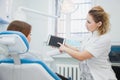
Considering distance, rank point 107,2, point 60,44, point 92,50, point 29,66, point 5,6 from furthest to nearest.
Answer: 1. point 107,2
2. point 5,6
3. point 60,44
4. point 92,50
5. point 29,66

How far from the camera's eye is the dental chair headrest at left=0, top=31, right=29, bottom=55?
1.18 metres

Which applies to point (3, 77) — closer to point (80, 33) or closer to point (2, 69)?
point (2, 69)

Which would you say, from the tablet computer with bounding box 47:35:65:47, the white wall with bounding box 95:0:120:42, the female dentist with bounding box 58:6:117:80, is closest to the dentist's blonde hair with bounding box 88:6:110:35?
the female dentist with bounding box 58:6:117:80

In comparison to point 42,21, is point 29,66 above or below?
below

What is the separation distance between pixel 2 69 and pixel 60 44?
0.70 metres

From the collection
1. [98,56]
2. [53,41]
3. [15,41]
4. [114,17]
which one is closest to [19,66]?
[15,41]

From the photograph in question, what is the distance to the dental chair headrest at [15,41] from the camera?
3.86 feet

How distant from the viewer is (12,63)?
135cm

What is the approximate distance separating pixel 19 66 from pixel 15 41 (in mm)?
194

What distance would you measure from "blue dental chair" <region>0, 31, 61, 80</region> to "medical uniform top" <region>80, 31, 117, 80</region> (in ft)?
2.07

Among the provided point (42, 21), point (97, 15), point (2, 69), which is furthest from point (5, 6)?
point (2, 69)

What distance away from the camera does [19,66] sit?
1297 millimetres

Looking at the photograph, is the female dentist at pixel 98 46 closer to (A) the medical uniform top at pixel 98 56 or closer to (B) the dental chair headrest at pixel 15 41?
(A) the medical uniform top at pixel 98 56

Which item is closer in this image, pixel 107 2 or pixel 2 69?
pixel 2 69
